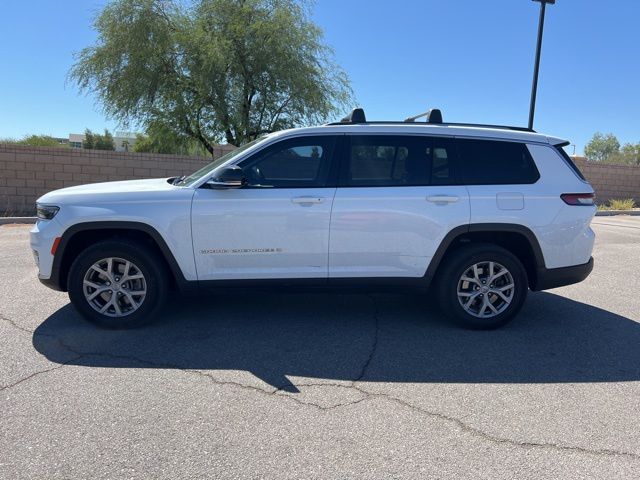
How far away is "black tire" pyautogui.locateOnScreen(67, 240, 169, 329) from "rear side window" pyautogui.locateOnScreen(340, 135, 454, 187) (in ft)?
6.36

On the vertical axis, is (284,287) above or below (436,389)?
above

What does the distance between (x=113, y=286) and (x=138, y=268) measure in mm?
297

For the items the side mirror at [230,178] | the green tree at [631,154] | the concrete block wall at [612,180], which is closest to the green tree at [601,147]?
the green tree at [631,154]

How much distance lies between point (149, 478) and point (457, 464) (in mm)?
1642

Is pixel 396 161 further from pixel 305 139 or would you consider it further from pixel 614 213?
pixel 614 213

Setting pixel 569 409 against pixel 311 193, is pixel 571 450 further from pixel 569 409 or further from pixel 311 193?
pixel 311 193

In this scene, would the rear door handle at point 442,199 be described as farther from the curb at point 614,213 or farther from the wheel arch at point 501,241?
the curb at point 614,213

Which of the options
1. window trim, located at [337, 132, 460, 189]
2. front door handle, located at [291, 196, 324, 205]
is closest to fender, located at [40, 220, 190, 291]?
front door handle, located at [291, 196, 324, 205]

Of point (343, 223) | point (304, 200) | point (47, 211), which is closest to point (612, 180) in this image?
point (343, 223)

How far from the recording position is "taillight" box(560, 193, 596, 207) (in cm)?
462

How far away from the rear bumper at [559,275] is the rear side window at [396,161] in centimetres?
129

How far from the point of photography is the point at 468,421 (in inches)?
121

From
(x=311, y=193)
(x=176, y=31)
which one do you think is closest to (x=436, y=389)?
(x=311, y=193)

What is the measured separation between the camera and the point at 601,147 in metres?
→ 87.8
